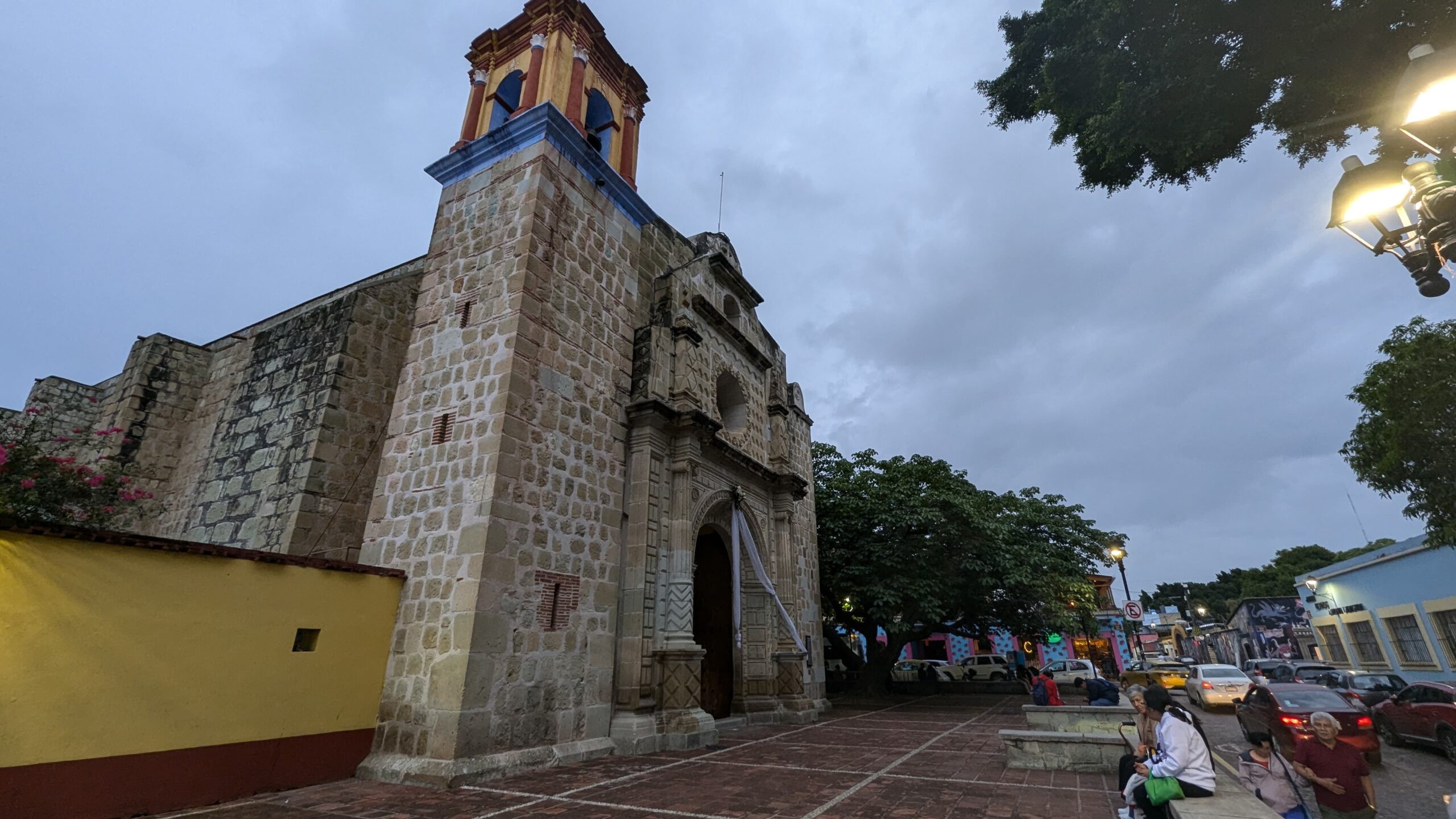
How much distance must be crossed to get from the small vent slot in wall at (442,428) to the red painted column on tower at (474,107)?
557 cm

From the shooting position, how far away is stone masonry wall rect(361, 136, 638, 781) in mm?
7387

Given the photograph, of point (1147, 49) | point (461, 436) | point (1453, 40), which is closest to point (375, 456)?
point (461, 436)

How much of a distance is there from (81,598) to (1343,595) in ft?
125

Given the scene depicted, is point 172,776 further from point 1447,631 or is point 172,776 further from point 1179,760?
point 1447,631

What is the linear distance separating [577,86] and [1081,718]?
13.5 meters

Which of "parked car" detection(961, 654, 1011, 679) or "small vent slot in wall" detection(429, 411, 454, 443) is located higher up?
"small vent slot in wall" detection(429, 411, 454, 443)

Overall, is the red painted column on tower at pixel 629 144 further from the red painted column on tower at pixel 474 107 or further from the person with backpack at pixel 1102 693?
the person with backpack at pixel 1102 693

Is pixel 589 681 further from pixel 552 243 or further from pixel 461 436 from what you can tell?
A: pixel 552 243

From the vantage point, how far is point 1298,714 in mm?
9008

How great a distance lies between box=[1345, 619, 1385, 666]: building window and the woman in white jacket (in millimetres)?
29388

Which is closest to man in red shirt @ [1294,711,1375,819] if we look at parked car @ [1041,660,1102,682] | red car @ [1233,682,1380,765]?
red car @ [1233,682,1380,765]

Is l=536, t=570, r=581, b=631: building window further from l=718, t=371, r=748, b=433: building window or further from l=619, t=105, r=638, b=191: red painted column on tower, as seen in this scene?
l=619, t=105, r=638, b=191: red painted column on tower

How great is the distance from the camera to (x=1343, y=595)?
2567 cm

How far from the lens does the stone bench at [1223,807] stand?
3.58 metres
